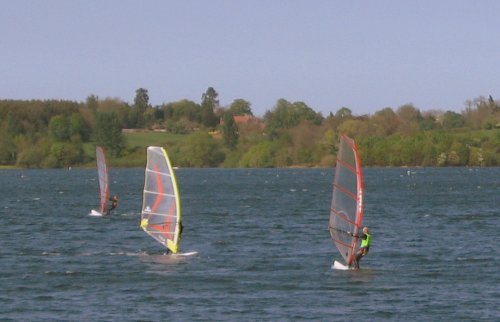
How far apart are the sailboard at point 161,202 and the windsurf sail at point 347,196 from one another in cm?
692

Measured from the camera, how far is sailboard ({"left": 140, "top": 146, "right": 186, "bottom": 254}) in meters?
41.6

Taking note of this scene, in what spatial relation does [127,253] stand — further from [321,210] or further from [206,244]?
[321,210]

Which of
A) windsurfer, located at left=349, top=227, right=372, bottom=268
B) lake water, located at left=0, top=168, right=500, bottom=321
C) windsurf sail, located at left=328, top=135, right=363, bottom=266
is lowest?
lake water, located at left=0, top=168, right=500, bottom=321

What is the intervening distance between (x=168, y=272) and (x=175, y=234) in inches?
162

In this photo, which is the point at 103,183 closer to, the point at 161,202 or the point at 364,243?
the point at 161,202

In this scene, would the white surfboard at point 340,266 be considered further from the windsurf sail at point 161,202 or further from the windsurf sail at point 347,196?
the windsurf sail at point 161,202

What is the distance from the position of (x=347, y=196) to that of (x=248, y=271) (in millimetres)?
5249

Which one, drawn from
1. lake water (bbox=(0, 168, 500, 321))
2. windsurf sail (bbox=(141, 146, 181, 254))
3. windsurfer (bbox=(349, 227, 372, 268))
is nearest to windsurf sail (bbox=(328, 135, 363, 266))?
windsurfer (bbox=(349, 227, 372, 268))

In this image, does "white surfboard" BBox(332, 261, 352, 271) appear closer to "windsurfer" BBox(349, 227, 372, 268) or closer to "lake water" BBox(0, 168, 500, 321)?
"lake water" BBox(0, 168, 500, 321)

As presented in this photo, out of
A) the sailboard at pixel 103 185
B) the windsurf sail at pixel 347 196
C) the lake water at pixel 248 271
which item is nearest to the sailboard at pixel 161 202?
the lake water at pixel 248 271

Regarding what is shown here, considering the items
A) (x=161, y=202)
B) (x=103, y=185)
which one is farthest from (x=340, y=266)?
(x=103, y=185)

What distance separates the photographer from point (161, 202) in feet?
138

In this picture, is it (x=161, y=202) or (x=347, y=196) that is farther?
(x=161, y=202)

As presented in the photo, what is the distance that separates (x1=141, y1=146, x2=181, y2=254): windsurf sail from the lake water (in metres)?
0.97
